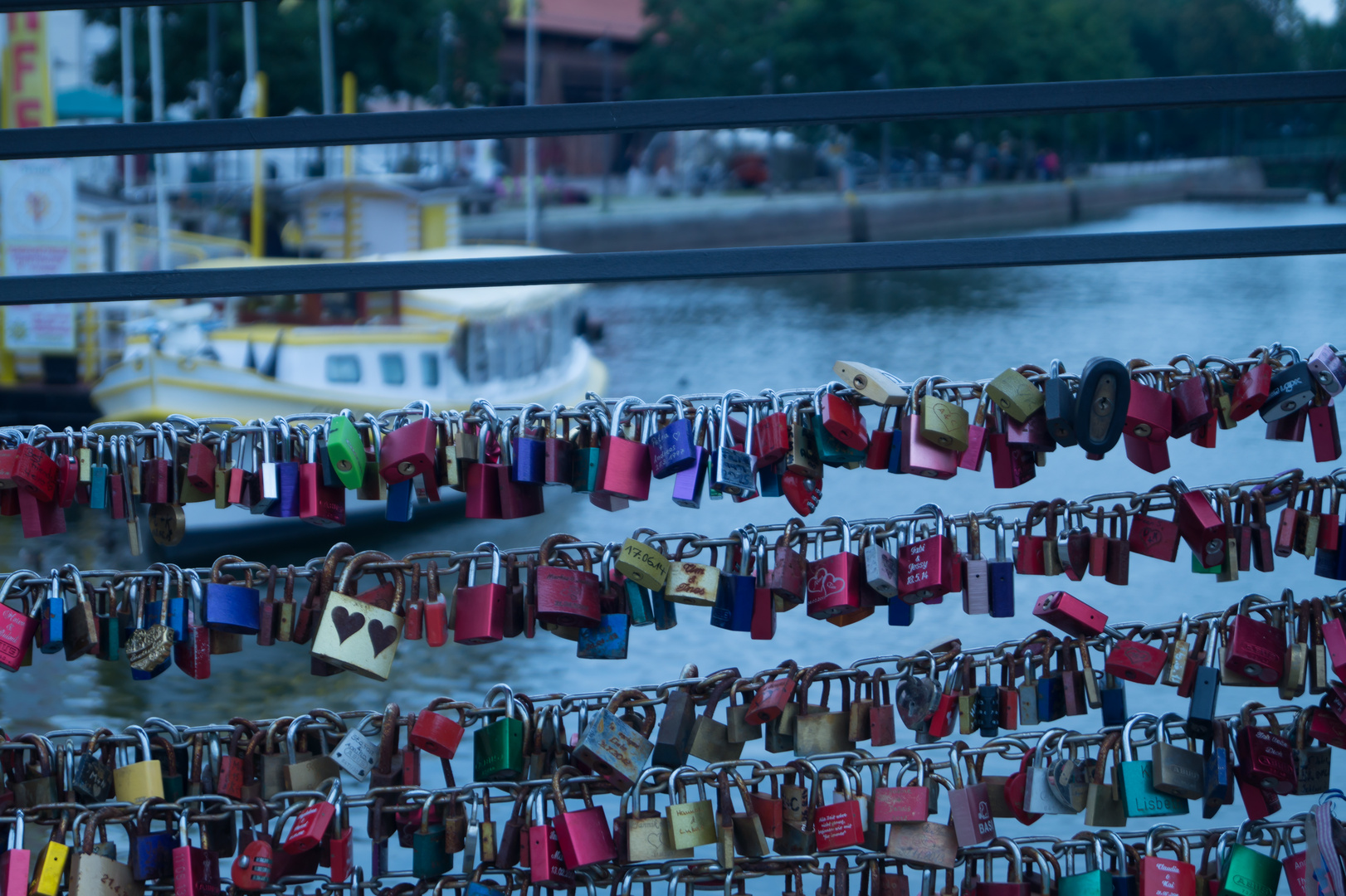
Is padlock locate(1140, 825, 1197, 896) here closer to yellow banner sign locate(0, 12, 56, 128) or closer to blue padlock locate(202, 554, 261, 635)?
blue padlock locate(202, 554, 261, 635)

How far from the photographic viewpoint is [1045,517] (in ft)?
5.57

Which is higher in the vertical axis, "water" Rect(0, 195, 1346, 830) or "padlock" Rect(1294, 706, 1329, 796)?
"padlock" Rect(1294, 706, 1329, 796)

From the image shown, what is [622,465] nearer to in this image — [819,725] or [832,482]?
[819,725]

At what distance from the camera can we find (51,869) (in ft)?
5.02

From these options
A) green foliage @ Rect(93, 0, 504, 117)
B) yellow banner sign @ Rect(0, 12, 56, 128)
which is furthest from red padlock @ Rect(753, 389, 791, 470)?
green foliage @ Rect(93, 0, 504, 117)

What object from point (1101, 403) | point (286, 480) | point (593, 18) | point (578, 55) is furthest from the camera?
point (593, 18)

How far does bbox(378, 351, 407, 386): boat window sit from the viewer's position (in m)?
9.84

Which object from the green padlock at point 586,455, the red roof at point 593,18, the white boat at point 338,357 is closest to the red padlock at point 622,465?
the green padlock at point 586,455

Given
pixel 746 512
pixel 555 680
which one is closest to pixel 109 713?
pixel 555 680

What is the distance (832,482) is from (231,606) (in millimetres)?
5954

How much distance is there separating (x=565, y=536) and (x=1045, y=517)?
0.60m

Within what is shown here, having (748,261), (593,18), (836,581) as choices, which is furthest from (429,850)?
(593,18)

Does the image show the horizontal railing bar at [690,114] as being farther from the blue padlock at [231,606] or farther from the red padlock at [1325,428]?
the blue padlock at [231,606]

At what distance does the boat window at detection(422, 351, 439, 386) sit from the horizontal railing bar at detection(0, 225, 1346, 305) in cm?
854
